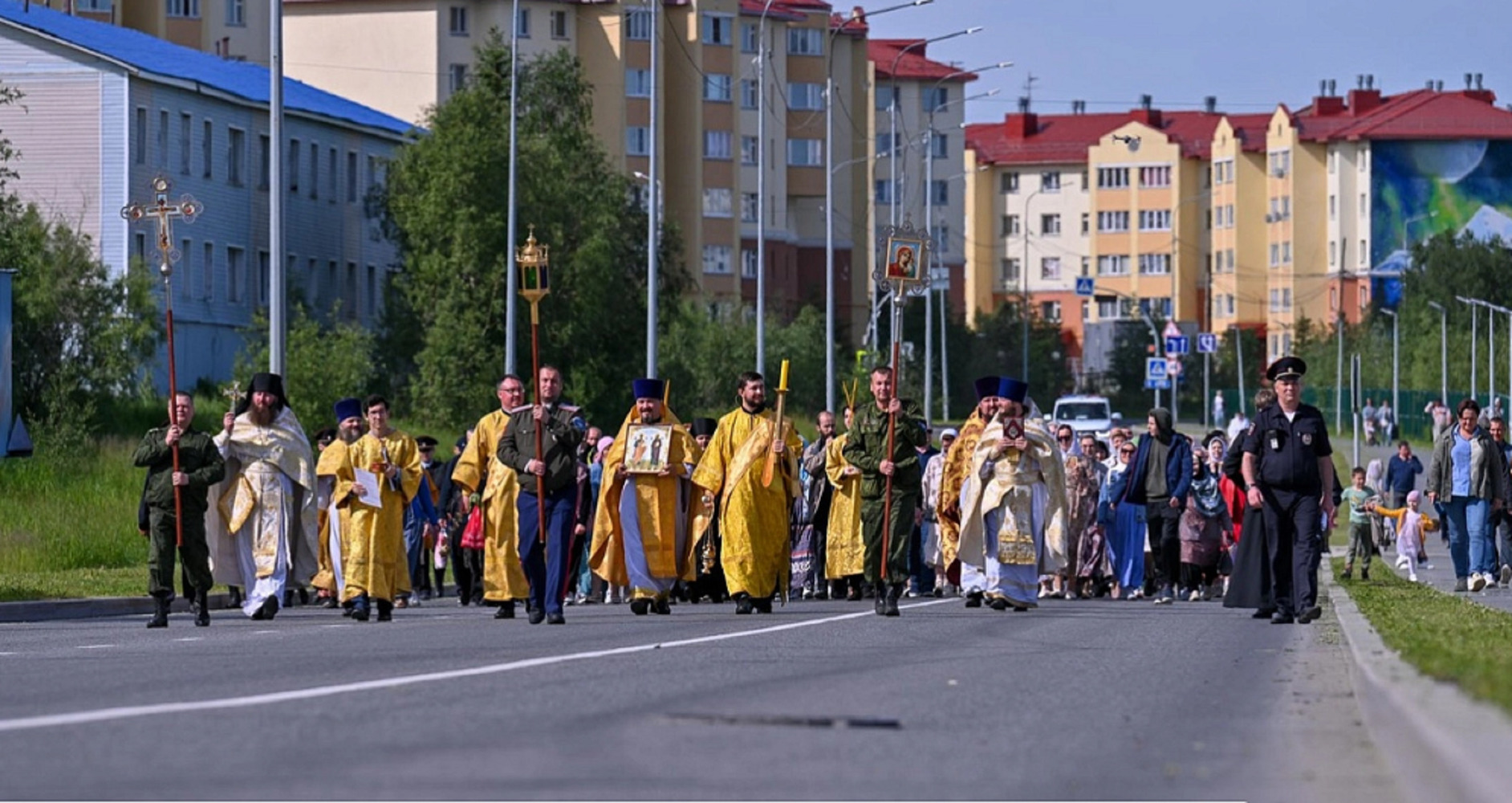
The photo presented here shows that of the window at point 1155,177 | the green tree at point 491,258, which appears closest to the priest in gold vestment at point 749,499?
the green tree at point 491,258

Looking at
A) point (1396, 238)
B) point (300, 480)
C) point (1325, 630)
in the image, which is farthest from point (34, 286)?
point (1396, 238)

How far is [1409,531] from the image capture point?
121 ft

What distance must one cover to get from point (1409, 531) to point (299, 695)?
26.0 m

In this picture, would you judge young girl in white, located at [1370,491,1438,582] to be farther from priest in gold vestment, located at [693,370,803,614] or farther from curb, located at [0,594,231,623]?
curb, located at [0,594,231,623]

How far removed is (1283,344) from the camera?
164500 mm

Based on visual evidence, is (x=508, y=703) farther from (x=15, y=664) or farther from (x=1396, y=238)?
(x=1396, y=238)

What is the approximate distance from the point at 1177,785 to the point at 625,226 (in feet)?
243

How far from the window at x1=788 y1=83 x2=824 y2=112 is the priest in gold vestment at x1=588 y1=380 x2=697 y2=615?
101869 mm

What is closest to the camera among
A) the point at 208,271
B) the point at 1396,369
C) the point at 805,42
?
the point at 208,271

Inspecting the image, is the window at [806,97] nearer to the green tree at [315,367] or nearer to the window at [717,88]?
the window at [717,88]

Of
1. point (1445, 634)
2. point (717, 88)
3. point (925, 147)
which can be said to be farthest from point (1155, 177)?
point (1445, 634)

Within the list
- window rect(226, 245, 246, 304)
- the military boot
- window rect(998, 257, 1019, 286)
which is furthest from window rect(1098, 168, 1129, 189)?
the military boot

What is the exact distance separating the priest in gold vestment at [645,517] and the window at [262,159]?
5500cm

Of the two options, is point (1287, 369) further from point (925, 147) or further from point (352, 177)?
point (925, 147)
